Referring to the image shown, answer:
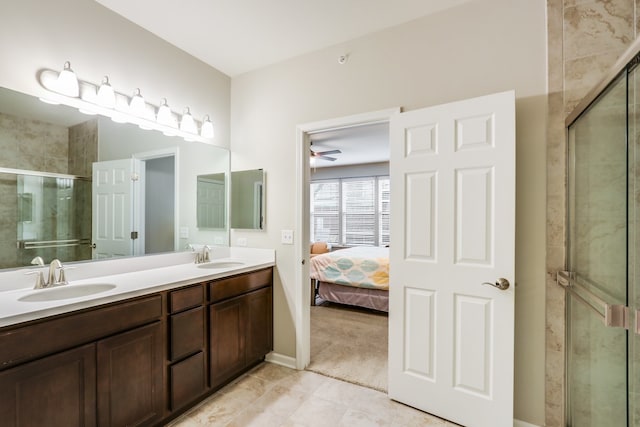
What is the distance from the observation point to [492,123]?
5.51ft

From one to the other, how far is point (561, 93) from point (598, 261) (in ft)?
3.14

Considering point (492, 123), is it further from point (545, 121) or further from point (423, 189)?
point (423, 189)

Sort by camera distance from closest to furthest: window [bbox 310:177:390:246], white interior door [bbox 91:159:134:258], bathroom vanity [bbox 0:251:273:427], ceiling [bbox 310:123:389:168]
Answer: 1. bathroom vanity [bbox 0:251:273:427]
2. white interior door [bbox 91:159:134:258]
3. ceiling [bbox 310:123:389:168]
4. window [bbox 310:177:390:246]

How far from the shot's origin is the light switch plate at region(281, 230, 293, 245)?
2510 mm

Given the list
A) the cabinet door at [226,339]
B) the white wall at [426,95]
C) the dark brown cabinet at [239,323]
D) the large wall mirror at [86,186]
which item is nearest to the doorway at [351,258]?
the white wall at [426,95]

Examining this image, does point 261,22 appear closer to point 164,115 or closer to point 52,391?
point 164,115

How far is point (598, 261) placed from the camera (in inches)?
55.7

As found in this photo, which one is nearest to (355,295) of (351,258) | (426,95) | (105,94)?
(351,258)

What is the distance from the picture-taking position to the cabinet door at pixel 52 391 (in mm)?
1132

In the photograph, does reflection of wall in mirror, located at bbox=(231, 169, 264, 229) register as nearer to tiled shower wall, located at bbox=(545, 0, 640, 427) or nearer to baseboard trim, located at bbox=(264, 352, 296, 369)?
baseboard trim, located at bbox=(264, 352, 296, 369)

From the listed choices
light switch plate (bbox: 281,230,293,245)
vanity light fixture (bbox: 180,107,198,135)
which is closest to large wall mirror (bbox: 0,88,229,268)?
vanity light fixture (bbox: 180,107,198,135)

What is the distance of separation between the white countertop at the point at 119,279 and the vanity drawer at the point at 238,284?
5 centimetres

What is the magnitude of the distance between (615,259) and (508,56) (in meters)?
1.28

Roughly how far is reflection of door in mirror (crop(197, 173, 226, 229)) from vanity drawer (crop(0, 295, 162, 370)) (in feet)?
3.75
